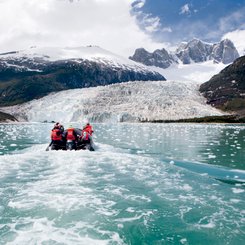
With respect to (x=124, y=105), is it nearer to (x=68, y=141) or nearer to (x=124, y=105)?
(x=124, y=105)

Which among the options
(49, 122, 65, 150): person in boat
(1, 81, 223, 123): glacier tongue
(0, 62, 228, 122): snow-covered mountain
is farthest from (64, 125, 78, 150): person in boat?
(0, 62, 228, 122): snow-covered mountain

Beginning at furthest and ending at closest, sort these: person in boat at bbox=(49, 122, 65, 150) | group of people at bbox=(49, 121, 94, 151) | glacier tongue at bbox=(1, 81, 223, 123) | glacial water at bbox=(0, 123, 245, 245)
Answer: glacier tongue at bbox=(1, 81, 223, 123)
person in boat at bbox=(49, 122, 65, 150)
group of people at bbox=(49, 121, 94, 151)
glacial water at bbox=(0, 123, 245, 245)

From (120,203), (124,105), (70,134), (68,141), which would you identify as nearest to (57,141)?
(68,141)

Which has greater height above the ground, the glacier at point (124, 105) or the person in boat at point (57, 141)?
the glacier at point (124, 105)

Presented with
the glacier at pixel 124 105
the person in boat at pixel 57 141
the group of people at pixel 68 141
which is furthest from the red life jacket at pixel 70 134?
the glacier at pixel 124 105

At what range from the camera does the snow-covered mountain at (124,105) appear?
462 feet

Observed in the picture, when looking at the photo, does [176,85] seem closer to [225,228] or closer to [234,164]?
[234,164]

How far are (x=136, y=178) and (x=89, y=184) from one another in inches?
102

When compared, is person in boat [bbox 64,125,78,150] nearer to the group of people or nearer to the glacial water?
the group of people

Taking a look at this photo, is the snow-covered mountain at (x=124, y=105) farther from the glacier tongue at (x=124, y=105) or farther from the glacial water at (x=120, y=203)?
the glacial water at (x=120, y=203)

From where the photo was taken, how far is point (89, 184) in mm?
14195

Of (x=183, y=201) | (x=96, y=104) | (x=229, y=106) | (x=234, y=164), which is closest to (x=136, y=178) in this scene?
(x=183, y=201)

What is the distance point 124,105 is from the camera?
14938cm

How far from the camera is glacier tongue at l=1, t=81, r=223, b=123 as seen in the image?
141 meters
